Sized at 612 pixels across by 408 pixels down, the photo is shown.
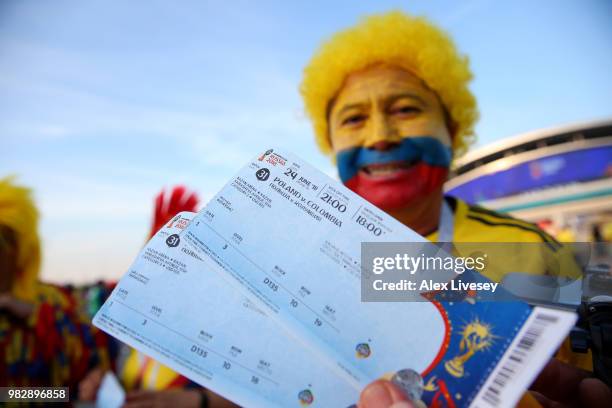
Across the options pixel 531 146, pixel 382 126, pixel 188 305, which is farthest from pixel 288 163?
pixel 531 146

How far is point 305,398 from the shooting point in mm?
644

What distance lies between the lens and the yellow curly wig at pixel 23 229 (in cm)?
235

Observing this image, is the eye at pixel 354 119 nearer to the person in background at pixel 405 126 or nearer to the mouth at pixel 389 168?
the person in background at pixel 405 126

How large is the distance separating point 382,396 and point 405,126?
1.12 m

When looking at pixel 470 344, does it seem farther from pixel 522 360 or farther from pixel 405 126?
pixel 405 126

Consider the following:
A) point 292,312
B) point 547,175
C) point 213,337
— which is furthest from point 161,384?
point 547,175

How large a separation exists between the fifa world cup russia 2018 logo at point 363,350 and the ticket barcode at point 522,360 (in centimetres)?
16

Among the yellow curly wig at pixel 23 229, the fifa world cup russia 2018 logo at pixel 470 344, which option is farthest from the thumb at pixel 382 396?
the yellow curly wig at pixel 23 229

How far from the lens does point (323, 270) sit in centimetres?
66

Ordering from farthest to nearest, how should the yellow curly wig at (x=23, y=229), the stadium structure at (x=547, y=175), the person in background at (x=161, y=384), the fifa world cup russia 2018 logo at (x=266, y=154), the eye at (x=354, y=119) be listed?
the stadium structure at (x=547, y=175) → the yellow curly wig at (x=23, y=229) → the eye at (x=354, y=119) → the person in background at (x=161, y=384) → the fifa world cup russia 2018 logo at (x=266, y=154)

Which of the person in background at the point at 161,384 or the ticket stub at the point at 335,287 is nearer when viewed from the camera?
the ticket stub at the point at 335,287

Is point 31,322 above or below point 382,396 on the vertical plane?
below

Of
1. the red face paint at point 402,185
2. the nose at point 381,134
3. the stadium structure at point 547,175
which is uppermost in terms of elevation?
the stadium structure at point 547,175

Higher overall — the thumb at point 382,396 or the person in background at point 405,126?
the person in background at point 405,126
